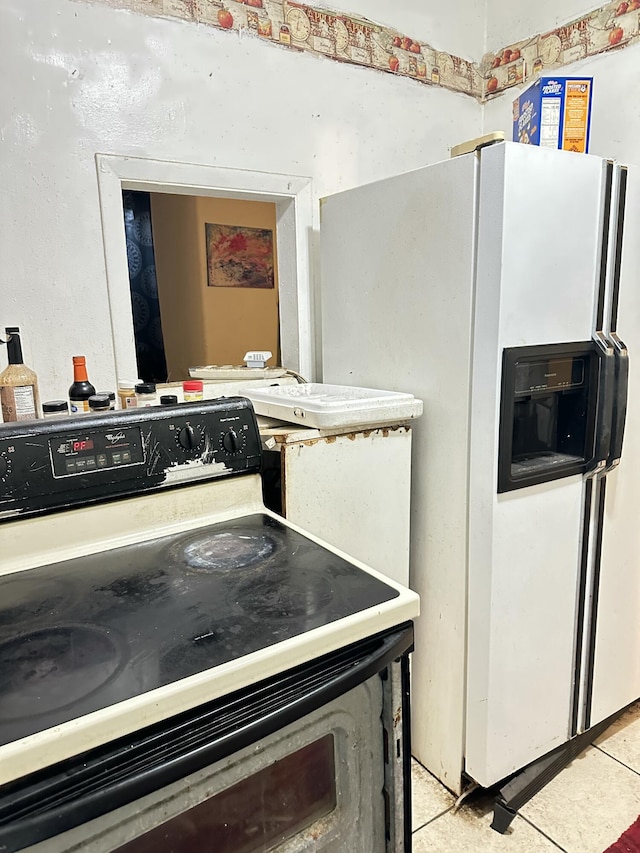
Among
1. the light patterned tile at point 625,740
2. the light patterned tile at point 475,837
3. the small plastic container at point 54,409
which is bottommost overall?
the light patterned tile at point 475,837

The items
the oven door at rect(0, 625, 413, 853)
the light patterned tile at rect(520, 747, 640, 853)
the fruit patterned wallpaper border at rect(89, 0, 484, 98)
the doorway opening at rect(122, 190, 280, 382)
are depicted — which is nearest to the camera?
the oven door at rect(0, 625, 413, 853)

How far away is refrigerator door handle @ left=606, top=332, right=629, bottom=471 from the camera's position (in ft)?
4.94

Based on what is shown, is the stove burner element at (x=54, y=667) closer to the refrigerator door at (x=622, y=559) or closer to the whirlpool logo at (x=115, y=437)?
the whirlpool logo at (x=115, y=437)

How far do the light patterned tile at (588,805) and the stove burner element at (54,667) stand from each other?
142 cm

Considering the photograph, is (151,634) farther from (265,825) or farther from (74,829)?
(265,825)

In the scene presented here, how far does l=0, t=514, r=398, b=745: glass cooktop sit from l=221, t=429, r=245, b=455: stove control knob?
21cm

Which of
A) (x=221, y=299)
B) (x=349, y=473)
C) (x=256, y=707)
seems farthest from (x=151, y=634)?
(x=221, y=299)

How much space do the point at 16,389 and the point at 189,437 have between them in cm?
43

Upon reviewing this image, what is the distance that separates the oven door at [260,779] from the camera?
2.10 feet

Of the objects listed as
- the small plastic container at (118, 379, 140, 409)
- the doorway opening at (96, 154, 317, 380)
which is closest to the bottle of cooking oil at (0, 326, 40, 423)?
the small plastic container at (118, 379, 140, 409)

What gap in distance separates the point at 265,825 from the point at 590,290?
1.41m

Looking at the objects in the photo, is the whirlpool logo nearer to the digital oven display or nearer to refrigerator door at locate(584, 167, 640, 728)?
the digital oven display

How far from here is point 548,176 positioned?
4.37ft

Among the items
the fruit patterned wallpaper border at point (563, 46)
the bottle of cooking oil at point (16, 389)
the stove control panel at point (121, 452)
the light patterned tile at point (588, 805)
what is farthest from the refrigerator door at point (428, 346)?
the fruit patterned wallpaper border at point (563, 46)
